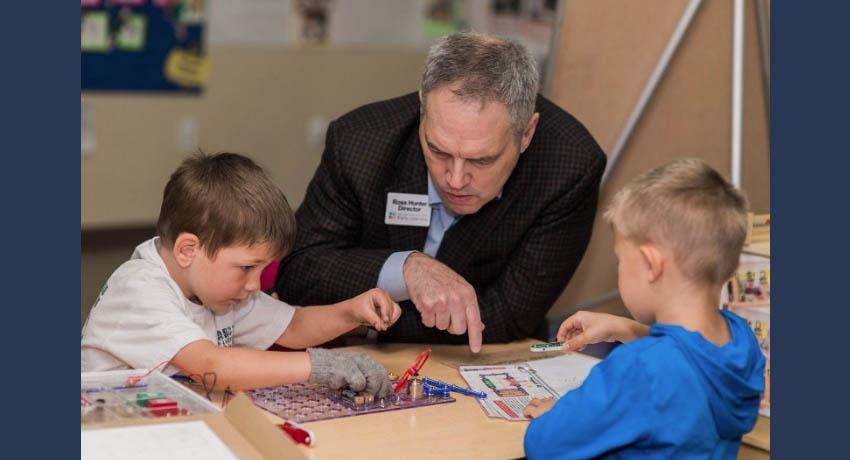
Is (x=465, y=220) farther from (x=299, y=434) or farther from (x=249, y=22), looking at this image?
(x=249, y=22)

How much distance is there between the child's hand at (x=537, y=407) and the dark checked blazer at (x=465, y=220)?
518 millimetres

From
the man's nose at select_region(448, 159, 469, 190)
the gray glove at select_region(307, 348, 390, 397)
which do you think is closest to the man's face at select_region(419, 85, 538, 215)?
the man's nose at select_region(448, 159, 469, 190)

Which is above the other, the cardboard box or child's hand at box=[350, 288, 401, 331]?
child's hand at box=[350, 288, 401, 331]

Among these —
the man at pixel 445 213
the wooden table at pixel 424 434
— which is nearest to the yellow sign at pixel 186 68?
the man at pixel 445 213

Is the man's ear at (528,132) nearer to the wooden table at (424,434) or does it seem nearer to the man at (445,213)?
the man at (445,213)

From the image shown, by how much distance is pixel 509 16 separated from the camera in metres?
6.03

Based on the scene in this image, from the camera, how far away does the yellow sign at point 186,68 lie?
4.75 meters

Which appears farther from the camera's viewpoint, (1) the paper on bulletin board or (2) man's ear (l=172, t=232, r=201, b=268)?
(1) the paper on bulletin board

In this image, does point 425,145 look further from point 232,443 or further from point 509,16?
point 509,16

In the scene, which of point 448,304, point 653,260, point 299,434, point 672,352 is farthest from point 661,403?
point 448,304

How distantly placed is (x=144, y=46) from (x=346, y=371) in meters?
3.22

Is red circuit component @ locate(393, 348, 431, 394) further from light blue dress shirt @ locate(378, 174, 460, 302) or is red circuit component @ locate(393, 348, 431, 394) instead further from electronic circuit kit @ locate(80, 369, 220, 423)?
electronic circuit kit @ locate(80, 369, 220, 423)

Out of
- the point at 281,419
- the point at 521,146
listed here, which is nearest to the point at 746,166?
the point at 521,146

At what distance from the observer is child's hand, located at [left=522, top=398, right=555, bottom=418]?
6.11ft
